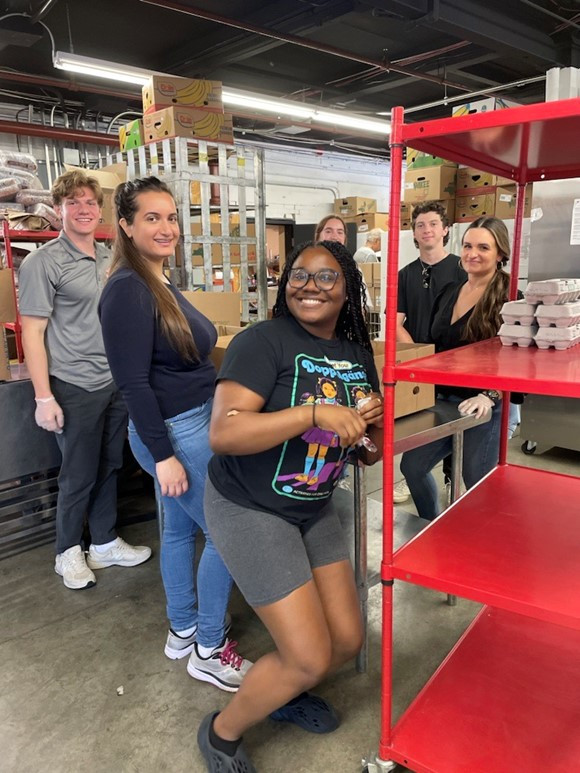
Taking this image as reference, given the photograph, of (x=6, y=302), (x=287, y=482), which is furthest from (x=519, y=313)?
(x=6, y=302)

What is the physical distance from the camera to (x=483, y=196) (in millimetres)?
5059

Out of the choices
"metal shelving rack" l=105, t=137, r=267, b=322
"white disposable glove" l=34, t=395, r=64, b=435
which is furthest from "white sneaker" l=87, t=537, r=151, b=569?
"metal shelving rack" l=105, t=137, r=267, b=322

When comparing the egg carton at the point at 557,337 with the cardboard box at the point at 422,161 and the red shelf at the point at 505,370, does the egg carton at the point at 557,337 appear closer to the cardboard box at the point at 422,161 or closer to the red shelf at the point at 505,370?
the red shelf at the point at 505,370

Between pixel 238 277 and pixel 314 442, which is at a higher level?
pixel 238 277

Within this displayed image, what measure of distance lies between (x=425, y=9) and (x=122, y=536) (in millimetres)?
4508

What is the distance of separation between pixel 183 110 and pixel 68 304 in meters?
2.20

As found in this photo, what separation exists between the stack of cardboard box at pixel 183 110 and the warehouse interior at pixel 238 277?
118 mm

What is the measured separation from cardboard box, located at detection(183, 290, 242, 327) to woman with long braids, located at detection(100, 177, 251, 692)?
133cm

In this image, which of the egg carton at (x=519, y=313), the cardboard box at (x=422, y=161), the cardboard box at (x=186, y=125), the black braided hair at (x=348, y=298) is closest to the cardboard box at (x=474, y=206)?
the cardboard box at (x=422, y=161)

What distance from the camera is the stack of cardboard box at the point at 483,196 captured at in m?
4.95

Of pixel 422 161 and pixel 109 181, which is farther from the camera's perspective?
pixel 422 161

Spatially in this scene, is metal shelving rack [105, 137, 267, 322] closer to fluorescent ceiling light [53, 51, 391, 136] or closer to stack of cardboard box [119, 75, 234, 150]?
stack of cardboard box [119, 75, 234, 150]

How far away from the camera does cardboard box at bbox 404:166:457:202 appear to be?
16.5 ft

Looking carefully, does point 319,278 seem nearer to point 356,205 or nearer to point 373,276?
point 373,276
